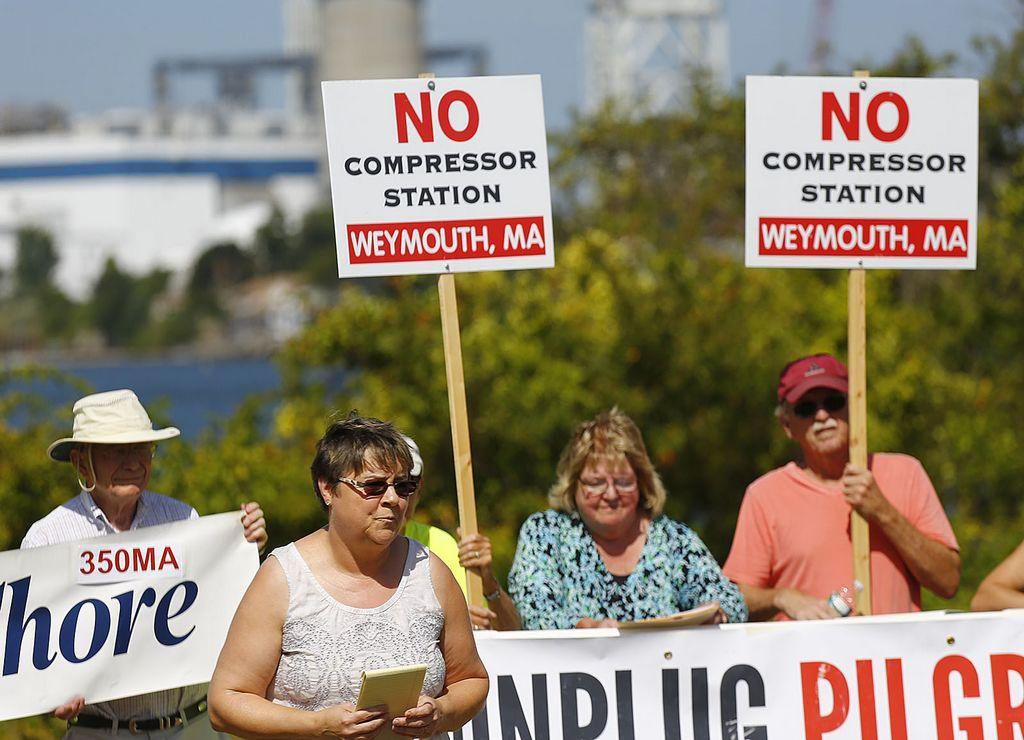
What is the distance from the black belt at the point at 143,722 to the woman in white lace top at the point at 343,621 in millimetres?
1137

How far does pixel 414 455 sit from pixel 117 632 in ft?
5.11

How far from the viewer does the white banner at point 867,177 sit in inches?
219

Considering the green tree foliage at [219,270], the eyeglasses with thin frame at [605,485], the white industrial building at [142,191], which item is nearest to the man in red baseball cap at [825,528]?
the eyeglasses with thin frame at [605,485]

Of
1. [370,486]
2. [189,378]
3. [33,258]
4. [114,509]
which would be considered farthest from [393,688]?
[33,258]

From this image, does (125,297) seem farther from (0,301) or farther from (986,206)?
(986,206)

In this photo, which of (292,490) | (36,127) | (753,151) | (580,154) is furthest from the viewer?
(36,127)

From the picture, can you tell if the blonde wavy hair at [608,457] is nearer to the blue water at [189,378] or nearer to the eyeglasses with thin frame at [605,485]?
the eyeglasses with thin frame at [605,485]

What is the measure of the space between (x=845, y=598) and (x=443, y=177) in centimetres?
180

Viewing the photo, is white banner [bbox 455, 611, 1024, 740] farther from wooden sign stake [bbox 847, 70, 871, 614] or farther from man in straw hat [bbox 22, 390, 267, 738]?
man in straw hat [bbox 22, 390, 267, 738]

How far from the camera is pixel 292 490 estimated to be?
11.2 metres

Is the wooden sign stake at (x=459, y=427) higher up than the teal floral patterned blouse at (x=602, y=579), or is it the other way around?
the wooden sign stake at (x=459, y=427)

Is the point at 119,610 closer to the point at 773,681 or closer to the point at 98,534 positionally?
the point at 98,534

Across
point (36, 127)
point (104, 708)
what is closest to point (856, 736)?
point (104, 708)

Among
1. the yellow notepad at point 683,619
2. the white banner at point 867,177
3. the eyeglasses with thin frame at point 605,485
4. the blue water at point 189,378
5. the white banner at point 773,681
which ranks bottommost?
the blue water at point 189,378
